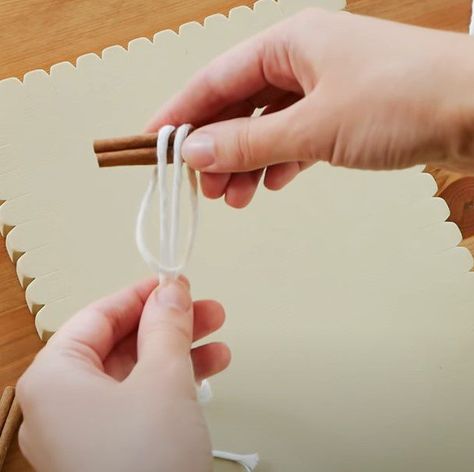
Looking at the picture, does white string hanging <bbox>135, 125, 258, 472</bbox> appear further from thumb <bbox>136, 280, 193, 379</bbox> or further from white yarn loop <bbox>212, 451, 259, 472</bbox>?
white yarn loop <bbox>212, 451, 259, 472</bbox>

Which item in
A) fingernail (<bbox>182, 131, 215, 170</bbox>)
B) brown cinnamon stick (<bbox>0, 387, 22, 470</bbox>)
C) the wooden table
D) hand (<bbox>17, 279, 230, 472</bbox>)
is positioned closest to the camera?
hand (<bbox>17, 279, 230, 472</bbox>)

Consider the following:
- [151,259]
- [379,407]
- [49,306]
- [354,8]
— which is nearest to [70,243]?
[49,306]

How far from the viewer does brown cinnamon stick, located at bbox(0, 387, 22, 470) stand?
596mm

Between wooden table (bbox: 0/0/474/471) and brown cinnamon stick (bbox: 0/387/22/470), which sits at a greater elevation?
wooden table (bbox: 0/0/474/471)

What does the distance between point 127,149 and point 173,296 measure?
0.40ft

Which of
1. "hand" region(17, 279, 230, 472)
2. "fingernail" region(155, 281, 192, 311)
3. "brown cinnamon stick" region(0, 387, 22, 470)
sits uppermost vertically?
"fingernail" region(155, 281, 192, 311)

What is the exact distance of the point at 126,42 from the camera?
83cm

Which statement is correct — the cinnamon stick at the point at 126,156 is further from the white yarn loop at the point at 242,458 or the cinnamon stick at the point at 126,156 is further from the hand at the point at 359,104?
the white yarn loop at the point at 242,458

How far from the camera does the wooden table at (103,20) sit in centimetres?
81

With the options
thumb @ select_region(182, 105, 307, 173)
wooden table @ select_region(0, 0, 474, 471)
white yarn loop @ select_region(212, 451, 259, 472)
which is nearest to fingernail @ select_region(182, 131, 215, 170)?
thumb @ select_region(182, 105, 307, 173)

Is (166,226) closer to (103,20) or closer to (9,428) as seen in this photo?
(9,428)

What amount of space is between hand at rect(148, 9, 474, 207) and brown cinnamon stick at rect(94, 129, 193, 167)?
0.03m

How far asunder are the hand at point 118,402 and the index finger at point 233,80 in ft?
0.58

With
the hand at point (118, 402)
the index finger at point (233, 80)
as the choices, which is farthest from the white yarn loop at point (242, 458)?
the index finger at point (233, 80)
